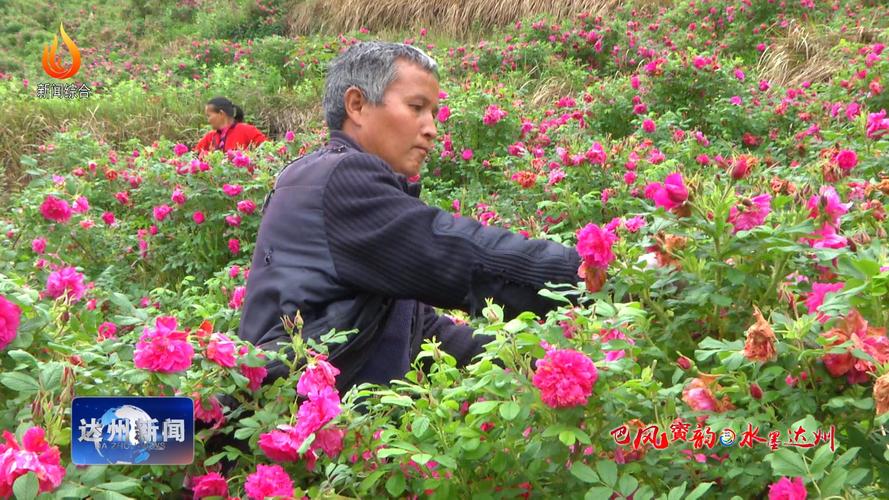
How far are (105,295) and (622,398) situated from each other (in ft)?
6.75

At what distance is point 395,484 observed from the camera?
1.25 meters

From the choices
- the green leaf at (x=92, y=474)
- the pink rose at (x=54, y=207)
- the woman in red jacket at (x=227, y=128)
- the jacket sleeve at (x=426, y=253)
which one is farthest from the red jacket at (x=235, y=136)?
the green leaf at (x=92, y=474)

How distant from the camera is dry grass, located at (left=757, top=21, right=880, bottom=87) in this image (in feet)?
21.6

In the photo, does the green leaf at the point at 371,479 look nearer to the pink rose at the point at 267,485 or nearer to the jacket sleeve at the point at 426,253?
the pink rose at the point at 267,485

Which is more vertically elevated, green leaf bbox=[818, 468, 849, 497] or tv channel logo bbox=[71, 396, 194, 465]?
green leaf bbox=[818, 468, 849, 497]

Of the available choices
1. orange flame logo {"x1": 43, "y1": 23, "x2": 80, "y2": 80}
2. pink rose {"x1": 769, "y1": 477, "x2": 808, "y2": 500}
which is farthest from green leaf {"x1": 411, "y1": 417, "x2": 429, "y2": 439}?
orange flame logo {"x1": 43, "y1": 23, "x2": 80, "y2": 80}

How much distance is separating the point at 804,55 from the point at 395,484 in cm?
675

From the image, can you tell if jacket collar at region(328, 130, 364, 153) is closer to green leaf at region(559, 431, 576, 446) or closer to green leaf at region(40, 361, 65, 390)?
green leaf at region(40, 361, 65, 390)

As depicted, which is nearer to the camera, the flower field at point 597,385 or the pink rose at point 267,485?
the flower field at point 597,385

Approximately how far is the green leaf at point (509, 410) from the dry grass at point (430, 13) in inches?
352

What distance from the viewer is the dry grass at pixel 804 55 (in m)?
6.59

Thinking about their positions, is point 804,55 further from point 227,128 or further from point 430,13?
point 430,13

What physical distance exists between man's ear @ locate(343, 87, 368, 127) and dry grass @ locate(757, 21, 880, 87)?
5.17m

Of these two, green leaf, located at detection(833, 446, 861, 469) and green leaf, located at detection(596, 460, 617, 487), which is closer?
green leaf, located at detection(833, 446, 861, 469)
